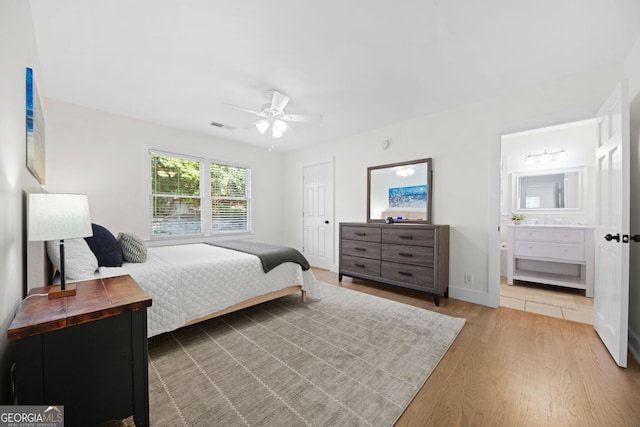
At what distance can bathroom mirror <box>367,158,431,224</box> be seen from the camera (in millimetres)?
3510

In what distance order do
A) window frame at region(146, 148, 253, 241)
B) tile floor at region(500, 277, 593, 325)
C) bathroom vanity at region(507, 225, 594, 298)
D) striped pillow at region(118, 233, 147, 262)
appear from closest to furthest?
striped pillow at region(118, 233, 147, 262), tile floor at region(500, 277, 593, 325), bathroom vanity at region(507, 225, 594, 298), window frame at region(146, 148, 253, 241)

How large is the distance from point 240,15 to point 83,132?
288 centimetres

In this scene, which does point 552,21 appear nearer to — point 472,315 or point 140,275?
point 472,315

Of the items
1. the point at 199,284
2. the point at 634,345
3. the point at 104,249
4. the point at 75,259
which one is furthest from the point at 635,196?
the point at 104,249

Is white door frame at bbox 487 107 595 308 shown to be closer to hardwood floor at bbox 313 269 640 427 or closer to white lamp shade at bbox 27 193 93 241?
hardwood floor at bbox 313 269 640 427

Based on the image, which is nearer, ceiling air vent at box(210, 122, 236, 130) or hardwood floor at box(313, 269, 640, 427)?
hardwood floor at box(313, 269, 640, 427)

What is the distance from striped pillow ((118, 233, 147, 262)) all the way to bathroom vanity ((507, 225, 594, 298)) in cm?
498

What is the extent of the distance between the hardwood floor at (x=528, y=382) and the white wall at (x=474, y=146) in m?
0.88

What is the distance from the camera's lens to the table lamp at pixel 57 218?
3.77 feet

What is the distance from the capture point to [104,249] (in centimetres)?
219

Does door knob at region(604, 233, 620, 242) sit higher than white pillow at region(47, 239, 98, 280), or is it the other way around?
door knob at region(604, 233, 620, 242)

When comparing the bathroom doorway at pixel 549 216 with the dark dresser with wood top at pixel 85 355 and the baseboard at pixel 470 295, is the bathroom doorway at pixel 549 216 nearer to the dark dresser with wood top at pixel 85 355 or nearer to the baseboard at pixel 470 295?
the baseboard at pixel 470 295

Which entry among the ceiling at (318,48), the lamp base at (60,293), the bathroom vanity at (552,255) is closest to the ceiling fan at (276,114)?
the ceiling at (318,48)

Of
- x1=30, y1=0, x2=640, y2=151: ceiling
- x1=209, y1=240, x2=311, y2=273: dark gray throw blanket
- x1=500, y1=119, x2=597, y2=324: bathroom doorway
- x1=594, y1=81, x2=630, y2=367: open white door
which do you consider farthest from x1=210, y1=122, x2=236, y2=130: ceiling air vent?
x1=500, y1=119, x2=597, y2=324: bathroom doorway
